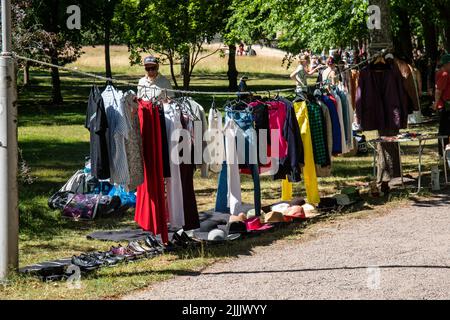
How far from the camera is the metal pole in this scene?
8164 millimetres

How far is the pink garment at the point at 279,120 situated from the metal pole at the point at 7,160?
3999 mm

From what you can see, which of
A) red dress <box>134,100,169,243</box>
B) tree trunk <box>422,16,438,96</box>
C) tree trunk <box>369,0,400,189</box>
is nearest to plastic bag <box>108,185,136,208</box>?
red dress <box>134,100,169,243</box>

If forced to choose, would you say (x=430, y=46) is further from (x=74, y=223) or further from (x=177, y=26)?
(x=74, y=223)

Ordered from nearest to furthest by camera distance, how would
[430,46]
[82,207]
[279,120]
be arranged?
1. [279,120]
2. [82,207]
3. [430,46]

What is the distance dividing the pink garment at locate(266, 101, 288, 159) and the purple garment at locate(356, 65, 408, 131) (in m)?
2.04

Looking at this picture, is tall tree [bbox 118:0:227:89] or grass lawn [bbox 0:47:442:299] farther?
tall tree [bbox 118:0:227:89]

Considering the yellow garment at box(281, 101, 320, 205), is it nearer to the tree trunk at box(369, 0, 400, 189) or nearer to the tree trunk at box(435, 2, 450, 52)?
the tree trunk at box(369, 0, 400, 189)

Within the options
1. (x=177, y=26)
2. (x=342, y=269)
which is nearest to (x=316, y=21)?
(x=177, y=26)

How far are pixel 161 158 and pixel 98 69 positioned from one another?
47140 millimetres

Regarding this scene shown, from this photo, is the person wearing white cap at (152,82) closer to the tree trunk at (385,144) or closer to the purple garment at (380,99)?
the purple garment at (380,99)

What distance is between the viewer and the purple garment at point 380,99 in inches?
509

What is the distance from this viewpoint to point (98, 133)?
9.23 meters

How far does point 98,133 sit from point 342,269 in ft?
9.48

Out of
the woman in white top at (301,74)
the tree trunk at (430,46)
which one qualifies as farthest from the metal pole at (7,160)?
the tree trunk at (430,46)
